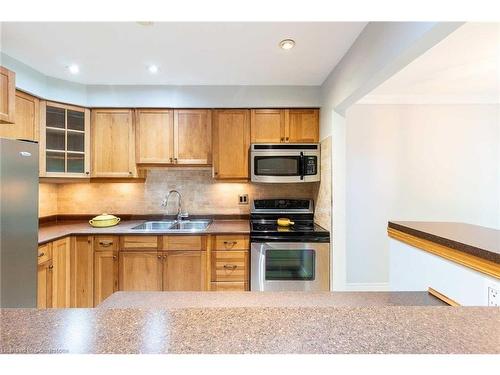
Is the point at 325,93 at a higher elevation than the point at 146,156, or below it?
higher

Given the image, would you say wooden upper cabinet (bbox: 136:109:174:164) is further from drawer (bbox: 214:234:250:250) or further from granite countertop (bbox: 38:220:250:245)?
drawer (bbox: 214:234:250:250)

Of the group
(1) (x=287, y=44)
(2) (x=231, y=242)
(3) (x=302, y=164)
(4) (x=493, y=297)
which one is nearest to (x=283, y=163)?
(3) (x=302, y=164)

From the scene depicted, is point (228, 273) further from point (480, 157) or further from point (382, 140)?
point (480, 157)

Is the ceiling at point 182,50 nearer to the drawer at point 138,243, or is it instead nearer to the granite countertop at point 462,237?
the granite countertop at point 462,237

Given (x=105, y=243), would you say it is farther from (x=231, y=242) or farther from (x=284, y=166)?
(x=284, y=166)

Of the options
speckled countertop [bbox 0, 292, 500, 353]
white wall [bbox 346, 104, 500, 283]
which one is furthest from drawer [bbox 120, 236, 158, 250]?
white wall [bbox 346, 104, 500, 283]

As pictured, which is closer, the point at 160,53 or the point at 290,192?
the point at 160,53

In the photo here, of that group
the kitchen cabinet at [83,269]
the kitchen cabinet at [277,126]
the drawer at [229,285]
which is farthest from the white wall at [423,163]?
the kitchen cabinet at [83,269]

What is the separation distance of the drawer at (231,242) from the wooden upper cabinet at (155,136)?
3.41ft

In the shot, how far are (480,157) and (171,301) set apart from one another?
383 centimetres
